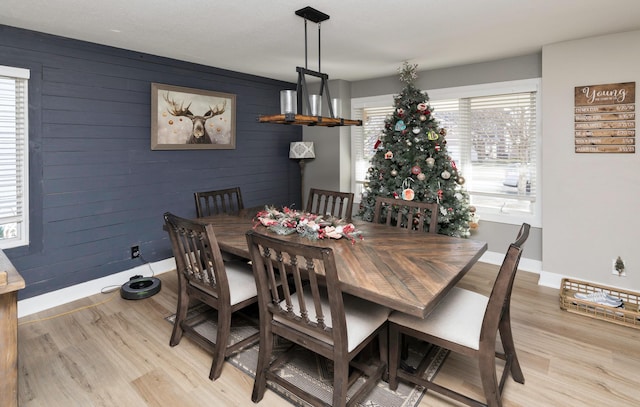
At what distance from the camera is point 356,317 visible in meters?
1.90

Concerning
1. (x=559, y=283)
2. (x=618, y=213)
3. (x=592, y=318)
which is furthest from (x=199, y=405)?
(x=618, y=213)

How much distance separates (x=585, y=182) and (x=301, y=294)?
3.13 meters

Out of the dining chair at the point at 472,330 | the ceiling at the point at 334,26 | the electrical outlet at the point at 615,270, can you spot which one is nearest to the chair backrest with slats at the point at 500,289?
the dining chair at the point at 472,330

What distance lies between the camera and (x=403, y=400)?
202cm

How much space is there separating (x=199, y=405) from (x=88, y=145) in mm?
2650

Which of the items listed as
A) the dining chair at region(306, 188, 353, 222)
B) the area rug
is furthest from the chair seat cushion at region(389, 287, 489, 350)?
the dining chair at region(306, 188, 353, 222)

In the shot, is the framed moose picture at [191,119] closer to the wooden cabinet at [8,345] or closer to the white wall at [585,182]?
the wooden cabinet at [8,345]

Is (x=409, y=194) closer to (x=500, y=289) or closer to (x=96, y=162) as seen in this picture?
(x=500, y=289)

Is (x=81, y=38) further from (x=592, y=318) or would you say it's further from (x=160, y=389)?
(x=592, y=318)

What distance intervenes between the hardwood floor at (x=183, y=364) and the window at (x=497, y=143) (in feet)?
4.34

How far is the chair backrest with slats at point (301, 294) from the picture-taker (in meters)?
1.61

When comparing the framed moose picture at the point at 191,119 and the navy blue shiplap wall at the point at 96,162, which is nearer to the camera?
the navy blue shiplap wall at the point at 96,162

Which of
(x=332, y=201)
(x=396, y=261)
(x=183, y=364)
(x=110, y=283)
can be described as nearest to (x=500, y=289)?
(x=396, y=261)

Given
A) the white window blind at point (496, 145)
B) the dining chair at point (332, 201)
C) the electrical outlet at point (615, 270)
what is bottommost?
the electrical outlet at point (615, 270)
